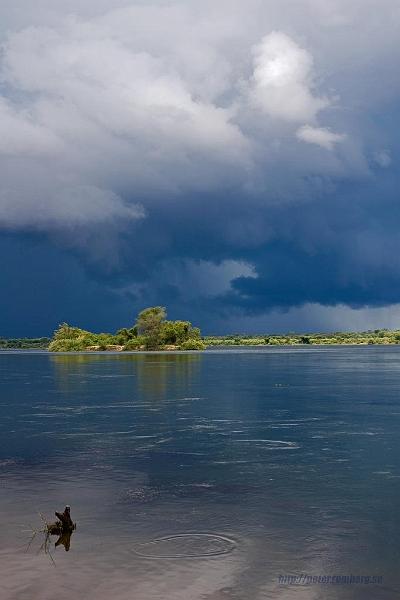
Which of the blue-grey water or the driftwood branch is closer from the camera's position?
the blue-grey water

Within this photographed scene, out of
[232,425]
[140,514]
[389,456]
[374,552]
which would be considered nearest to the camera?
[374,552]

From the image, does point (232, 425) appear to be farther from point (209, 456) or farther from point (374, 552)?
point (374, 552)

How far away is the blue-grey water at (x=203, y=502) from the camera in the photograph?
1756 centimetres

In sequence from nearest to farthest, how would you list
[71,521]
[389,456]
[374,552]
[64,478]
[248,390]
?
[374,552]
[71,521]
[64,478]
[389,456]
[248,390]

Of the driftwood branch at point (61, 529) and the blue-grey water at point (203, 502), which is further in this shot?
the driftwood branch at point (61, 529)

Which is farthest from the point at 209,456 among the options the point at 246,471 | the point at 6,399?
the point at 6,399

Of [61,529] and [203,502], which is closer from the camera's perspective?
[61,529]

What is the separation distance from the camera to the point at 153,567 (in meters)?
18.5

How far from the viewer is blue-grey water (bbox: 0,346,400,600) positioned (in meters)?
17.6

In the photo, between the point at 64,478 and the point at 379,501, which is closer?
the point at 379,501

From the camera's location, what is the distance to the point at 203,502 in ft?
84.2

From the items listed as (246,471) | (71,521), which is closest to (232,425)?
(246,471)

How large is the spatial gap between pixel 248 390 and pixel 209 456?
42939mm

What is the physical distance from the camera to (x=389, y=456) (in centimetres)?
3506
